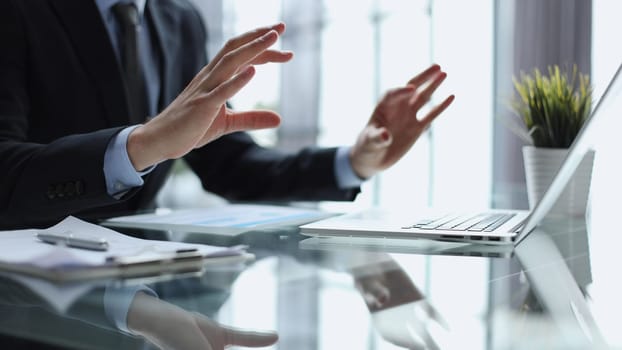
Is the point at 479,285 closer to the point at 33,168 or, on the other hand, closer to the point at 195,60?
the point at 33,168

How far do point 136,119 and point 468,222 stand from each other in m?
0.80

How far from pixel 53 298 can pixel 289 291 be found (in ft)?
0.56

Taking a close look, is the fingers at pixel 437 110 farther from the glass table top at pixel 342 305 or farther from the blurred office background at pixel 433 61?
the blurred office background at pixel 433 61

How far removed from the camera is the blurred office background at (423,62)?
3.26 metres

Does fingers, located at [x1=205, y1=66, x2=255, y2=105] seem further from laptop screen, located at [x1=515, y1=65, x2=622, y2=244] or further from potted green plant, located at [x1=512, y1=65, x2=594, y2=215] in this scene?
potted green plant, located at [x1=512, y1=65, x2=594, y2=215]

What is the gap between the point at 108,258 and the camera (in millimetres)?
550

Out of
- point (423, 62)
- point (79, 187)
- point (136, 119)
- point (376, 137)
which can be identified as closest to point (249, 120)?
point (79, 187)

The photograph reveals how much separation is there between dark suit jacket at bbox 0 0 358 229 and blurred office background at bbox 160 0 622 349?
142 cm

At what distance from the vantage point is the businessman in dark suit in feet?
2.90

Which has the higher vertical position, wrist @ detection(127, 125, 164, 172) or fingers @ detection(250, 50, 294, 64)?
fingers @ detection(250, 50, 294, 64)

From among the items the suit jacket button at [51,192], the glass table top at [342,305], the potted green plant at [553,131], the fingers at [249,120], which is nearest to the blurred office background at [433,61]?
the potted green plant at [553,131]

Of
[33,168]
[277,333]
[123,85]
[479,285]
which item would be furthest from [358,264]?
[123,85]

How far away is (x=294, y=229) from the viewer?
895 millimetres

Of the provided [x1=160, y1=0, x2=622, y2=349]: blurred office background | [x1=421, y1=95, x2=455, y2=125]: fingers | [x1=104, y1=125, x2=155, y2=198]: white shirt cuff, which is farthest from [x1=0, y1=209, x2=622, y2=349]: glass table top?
[x1=160, y1=0, x2=622, y2=349]: blurred office background
